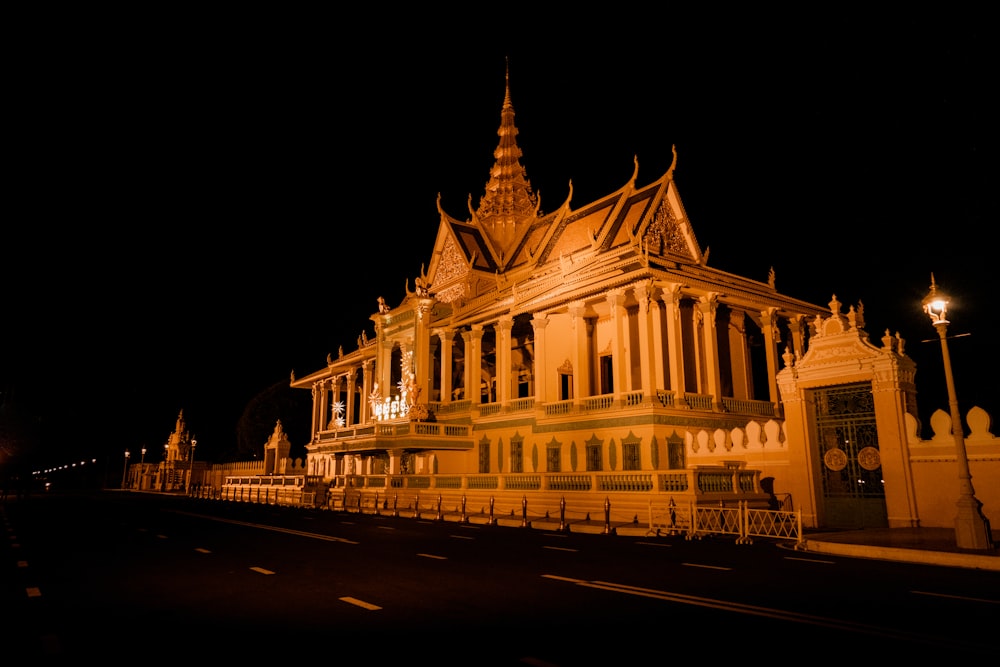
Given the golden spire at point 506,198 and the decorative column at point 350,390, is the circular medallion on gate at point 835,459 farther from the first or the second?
the decorative column at point 350,390

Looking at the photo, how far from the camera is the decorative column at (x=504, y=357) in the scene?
34312 mm

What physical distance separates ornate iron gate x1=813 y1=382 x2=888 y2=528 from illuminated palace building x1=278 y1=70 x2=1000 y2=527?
4 cm

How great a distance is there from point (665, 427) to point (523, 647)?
21.8 m

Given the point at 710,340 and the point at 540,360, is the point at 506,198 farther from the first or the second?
the point at 710,340

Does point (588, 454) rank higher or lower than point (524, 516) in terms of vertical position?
higher

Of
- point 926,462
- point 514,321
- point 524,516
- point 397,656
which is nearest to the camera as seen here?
point 397,656

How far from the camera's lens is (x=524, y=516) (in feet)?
71.0

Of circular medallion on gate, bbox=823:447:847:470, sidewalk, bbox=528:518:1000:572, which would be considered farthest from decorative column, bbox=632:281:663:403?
sidewalk, bbox=528:518:1000:572

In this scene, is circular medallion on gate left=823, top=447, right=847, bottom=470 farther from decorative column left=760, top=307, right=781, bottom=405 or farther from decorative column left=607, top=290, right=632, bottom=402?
decorative column left=760, top=307, right=781, bottom=405

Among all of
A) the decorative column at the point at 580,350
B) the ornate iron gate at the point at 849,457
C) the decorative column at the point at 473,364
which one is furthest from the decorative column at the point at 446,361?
the ornate iron gate at the point at 849,457

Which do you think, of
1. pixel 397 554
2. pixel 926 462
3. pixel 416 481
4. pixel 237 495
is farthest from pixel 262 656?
pixel 237 495

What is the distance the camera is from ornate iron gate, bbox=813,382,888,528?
1811 centimetres

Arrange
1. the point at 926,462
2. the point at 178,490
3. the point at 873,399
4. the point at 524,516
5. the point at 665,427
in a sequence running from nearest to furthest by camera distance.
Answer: the point at 926,462 < the point at 873,399 < the point at 524,516 < the point at 665,427 < the point at 178,490

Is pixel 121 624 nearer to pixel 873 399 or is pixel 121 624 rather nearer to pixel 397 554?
pixel 397 554
